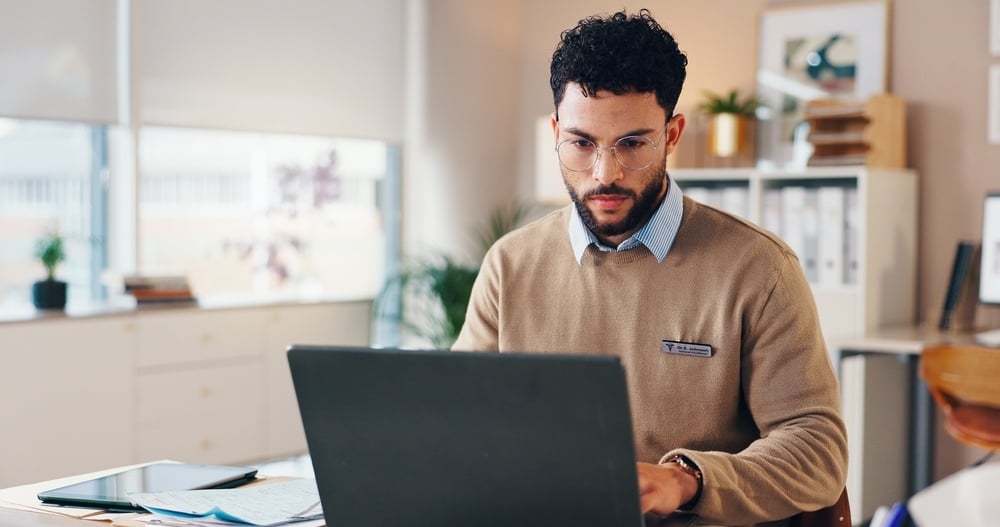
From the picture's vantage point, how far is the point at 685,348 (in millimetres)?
1623

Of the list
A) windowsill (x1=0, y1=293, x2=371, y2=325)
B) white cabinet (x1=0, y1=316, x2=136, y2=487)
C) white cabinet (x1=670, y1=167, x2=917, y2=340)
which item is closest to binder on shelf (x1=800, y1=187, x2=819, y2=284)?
white cabinet (x1=670, y1=167, x2=917, y2=340)

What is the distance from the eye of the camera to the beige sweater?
4.75 ft

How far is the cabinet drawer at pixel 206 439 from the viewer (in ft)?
14.2

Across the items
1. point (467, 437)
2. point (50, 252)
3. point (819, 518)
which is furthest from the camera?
point (50, 252)

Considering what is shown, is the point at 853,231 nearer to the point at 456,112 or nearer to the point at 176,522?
the point at 456,112

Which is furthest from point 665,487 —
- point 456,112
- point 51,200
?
point 456,112

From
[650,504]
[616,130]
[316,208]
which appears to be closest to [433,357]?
[650,504]

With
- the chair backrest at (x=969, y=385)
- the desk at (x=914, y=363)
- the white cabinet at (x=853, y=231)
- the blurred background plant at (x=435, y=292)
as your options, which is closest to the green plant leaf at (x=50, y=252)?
the blurred background plant at (x=435, y=292)

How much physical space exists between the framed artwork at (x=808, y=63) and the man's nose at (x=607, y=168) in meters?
3.11

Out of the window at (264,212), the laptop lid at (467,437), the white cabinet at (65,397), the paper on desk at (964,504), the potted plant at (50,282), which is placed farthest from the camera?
the window at (264,212)

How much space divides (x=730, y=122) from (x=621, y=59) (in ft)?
10.2

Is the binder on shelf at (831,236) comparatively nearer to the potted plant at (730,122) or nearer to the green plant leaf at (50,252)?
the potted plant at (730,122)

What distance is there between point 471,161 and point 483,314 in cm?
364

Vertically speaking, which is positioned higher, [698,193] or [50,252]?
[698,193]
